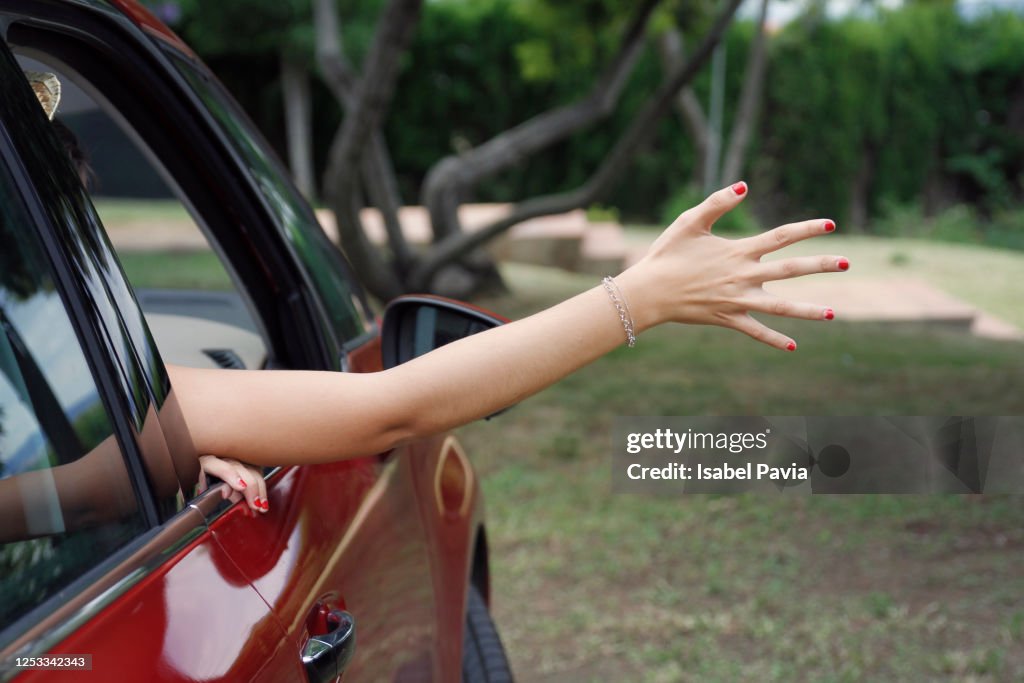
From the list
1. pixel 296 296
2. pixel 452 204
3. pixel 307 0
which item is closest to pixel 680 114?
pixel 307 0

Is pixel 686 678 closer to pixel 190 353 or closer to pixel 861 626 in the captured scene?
pixel 861 626

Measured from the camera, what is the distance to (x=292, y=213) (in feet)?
6.35

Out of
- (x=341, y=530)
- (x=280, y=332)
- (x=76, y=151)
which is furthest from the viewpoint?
(x=280, y=332)

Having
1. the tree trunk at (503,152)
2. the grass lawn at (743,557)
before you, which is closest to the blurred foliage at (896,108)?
the tree trunk at (503,152)

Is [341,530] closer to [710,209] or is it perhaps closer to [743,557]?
[710,209]

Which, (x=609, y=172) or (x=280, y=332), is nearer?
(x=280, y=332)

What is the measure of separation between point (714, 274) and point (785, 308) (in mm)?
91

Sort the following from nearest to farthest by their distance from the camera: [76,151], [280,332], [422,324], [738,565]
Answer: [76,151]
[422,324]
[280,332]
[738,565]

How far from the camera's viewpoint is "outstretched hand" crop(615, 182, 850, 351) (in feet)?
4.21

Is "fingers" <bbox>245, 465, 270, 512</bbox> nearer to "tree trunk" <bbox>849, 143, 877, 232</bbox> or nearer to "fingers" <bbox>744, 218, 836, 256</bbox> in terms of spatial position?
"fingers" <bbox>744, 218, 836, 256</bbox>

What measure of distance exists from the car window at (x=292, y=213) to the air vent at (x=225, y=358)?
0.56ft

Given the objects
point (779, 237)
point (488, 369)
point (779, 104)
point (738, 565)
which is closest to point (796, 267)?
point (779, 237)

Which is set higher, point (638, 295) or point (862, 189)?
point (862, 189)

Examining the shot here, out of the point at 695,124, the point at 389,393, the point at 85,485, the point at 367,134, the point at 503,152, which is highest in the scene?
the point at 695,124
